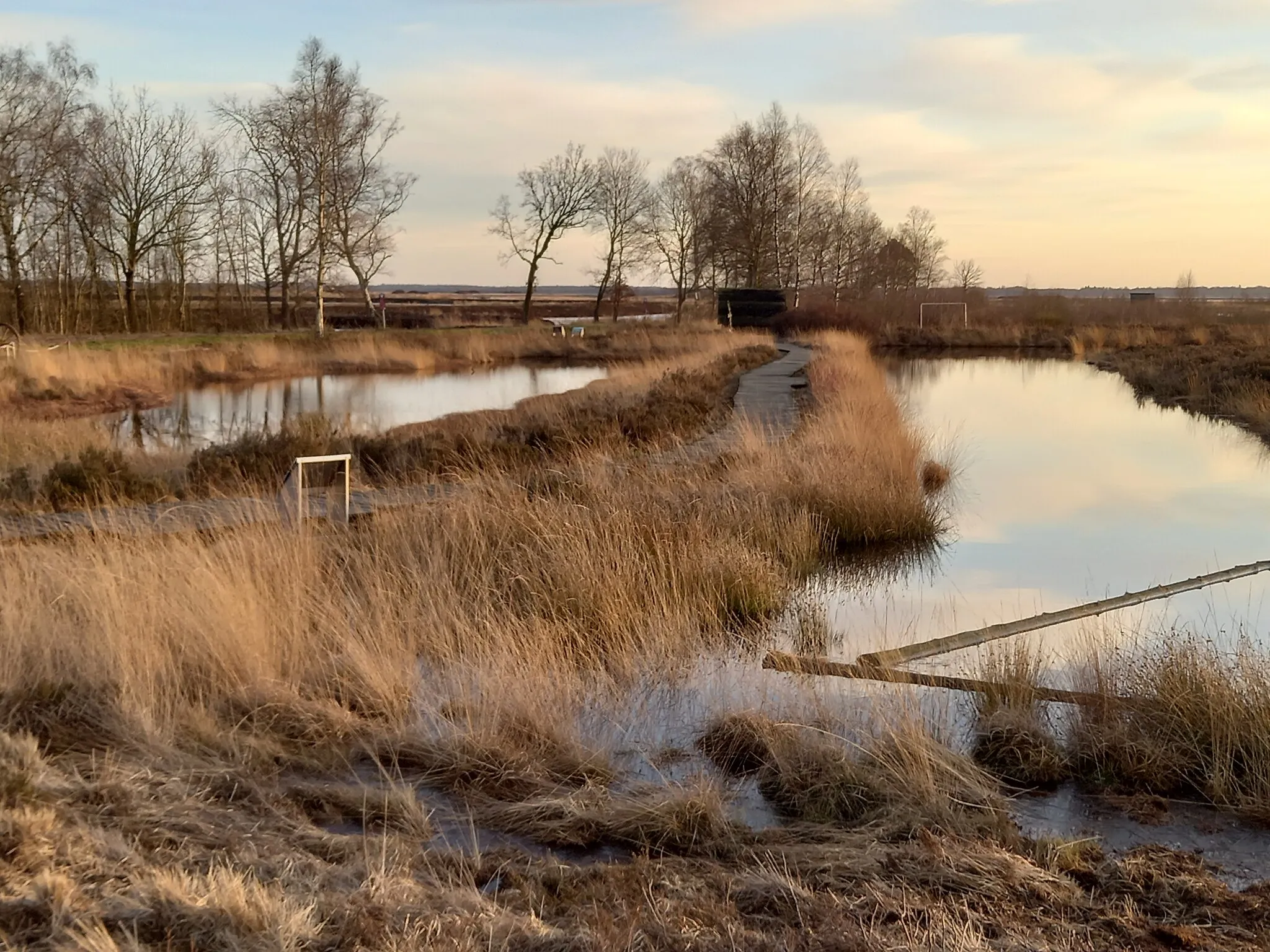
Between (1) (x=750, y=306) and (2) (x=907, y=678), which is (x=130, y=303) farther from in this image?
(2) (x=907, y=678)

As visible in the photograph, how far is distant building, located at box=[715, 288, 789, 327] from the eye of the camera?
141 ft

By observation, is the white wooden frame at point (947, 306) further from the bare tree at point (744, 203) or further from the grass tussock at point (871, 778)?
the grass tussock at point (871, 778)

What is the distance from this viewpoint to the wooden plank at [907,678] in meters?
5.08

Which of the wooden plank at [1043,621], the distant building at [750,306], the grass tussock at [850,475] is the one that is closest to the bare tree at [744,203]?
the distant building at [750,306]

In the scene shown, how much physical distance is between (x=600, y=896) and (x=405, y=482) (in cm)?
725

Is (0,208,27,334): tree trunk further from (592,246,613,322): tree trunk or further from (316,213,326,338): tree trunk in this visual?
(592,246,613,322): tree trunk

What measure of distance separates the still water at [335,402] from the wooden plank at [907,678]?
861 cm

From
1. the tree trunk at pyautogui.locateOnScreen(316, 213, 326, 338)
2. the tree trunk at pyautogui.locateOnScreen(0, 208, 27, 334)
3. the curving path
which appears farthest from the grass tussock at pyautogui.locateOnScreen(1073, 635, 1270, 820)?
the tree trunk at pyautogui.locateOnScreen(0, 208, 27, 334)

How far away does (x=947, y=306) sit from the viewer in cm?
4594

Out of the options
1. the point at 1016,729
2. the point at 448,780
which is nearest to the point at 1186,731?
the point at 1016,729

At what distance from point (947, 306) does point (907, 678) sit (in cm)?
4290

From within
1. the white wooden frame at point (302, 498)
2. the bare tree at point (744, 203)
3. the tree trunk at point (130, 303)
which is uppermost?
the bare tree at point (744, 203)

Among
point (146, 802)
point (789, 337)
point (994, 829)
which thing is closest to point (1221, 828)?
point (994, 829)

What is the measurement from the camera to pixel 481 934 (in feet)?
9.22
